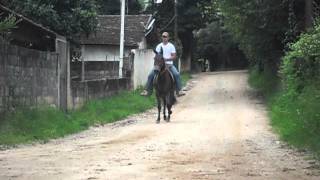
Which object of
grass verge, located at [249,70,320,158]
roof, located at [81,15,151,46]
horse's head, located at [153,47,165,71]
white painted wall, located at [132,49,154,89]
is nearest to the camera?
grass verge, located at [249,70,320,158]

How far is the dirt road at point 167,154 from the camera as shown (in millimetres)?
9227

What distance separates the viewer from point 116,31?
4209 centimetres

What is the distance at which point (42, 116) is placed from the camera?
54.5ft

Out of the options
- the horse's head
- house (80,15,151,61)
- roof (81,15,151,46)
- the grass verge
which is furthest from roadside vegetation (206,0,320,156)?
roof (81,15,151,46)

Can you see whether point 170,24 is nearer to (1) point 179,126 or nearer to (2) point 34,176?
(1) point 179,126

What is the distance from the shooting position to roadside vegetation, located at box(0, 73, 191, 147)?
14625mm

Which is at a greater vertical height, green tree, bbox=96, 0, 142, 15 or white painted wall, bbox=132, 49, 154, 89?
green tree, bbox=96, 0, 142, 15

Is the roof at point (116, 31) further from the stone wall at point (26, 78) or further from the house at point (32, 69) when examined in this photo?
the stone wall at point (26, 78)

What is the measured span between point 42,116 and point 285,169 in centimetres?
868

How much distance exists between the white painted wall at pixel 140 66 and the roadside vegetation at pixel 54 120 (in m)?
7.07

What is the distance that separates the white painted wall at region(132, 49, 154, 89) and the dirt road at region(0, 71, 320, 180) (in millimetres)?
11676

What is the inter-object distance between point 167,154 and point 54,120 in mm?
6379

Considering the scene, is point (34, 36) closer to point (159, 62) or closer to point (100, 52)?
point (159, 62)

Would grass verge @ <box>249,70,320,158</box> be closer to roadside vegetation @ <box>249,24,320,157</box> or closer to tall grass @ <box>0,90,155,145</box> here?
roadside vegetation @ <box>249,24,320,157</box>
